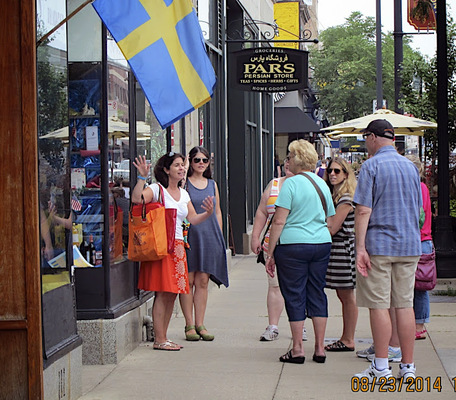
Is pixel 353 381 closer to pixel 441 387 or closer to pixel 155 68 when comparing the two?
pixel 441 387

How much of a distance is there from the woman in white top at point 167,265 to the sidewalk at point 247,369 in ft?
0.92

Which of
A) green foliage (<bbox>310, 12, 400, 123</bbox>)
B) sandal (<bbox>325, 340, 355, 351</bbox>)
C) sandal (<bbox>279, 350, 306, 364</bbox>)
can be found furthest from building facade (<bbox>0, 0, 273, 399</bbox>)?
green foliage (<bbox>310, 12, 400, 123</bbox>)

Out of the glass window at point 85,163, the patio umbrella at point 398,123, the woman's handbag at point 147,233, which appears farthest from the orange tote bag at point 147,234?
the patio umbrella at point 398,123

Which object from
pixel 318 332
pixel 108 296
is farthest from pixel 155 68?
pixel 318 332

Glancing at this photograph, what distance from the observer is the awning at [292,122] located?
32.8m

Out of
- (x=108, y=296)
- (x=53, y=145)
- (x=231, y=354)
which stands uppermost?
(x=53, y=145)

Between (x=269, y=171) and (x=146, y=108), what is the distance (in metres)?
13.2

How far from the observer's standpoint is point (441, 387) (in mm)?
6324

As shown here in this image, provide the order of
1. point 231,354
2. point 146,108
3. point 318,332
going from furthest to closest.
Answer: point 146,108 < point 231,354 < point 318,332

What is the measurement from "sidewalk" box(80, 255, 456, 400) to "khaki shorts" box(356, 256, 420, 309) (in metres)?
0.63

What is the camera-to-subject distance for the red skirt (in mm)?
7715

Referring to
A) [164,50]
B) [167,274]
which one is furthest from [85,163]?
[164,50]

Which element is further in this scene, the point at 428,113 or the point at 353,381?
the point at 428,113

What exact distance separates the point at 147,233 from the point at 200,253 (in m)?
1.18
